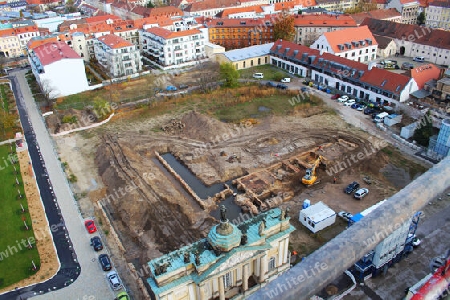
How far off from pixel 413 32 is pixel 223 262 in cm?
8432

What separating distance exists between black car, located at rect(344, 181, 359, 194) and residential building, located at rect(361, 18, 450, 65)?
54.2 m

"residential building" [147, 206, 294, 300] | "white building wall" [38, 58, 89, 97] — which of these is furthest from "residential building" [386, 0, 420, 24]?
"residential building" [147, 206, 294, 300]

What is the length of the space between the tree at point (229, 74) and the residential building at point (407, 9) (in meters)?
66.9

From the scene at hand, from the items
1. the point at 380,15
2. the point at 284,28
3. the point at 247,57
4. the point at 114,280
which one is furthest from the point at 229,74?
the point at 380,15

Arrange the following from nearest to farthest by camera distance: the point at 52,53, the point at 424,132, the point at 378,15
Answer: the point at 424,132 → the point at 52,53 → the point at 378,15

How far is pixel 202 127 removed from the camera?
2397 inches

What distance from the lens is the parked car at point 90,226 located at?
4100 centimetres

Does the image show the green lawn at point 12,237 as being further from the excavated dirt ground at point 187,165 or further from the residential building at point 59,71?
the residential building at point 59,71

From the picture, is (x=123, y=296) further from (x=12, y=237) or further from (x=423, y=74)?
(x=423, y=74)

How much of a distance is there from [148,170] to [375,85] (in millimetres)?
42057

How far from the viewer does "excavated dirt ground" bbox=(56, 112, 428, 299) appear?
41.2 m

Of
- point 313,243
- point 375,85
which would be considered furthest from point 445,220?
point 375,85

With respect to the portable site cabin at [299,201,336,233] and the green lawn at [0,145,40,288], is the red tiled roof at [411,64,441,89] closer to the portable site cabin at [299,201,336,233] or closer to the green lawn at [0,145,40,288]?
the portable site cabin at [299,201,336,233]

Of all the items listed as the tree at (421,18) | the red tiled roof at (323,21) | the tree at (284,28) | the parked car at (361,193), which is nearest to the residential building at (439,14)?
the tree at (421,18)
